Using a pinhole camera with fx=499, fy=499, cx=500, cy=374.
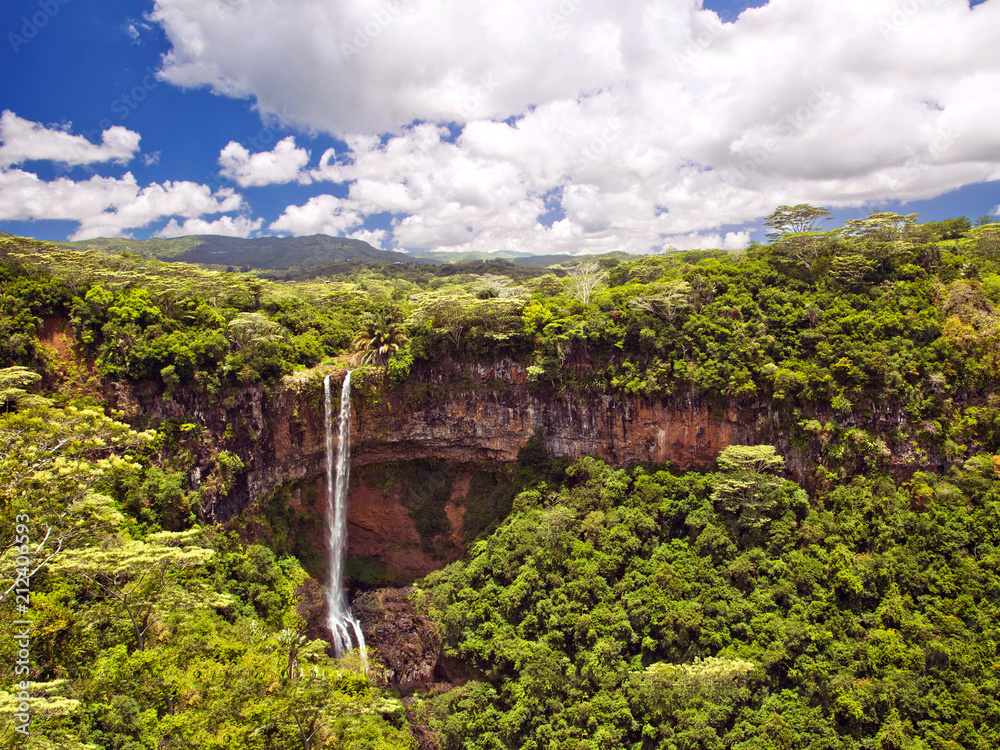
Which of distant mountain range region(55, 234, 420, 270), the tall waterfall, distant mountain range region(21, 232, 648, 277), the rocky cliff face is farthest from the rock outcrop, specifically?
distant mountain range region(55, 234, 420, 270)

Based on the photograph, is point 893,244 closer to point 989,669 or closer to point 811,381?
point 811,381

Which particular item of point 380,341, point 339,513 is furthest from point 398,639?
point 380,341

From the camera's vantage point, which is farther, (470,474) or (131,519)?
(470,474)

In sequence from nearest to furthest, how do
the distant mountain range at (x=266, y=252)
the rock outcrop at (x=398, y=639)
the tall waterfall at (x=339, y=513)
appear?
the rock outcrop at (x=398, y=639), the tall waterfall at (x=339, y=513), the distant mountain range at (x=266, y=252)

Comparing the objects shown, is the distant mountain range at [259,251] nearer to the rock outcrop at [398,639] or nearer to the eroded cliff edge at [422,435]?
the eroded cliff edge at [422,435]

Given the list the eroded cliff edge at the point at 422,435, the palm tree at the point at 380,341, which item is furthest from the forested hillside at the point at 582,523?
the eroded cliff edge at the point at 422,435

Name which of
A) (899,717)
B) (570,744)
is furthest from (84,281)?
(899,717)
